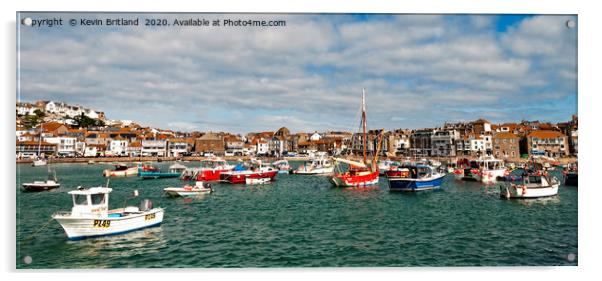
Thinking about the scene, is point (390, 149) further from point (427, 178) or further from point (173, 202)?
point (173, 202)

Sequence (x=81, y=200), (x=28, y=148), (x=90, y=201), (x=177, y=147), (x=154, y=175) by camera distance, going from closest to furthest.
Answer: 1. (x=90, y=201)
2. (x=81, y=200)
3. (x=28, y=148)
4. (x=154, y=175)
5. (x=177, y=147)

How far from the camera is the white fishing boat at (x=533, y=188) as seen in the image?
55.8ft

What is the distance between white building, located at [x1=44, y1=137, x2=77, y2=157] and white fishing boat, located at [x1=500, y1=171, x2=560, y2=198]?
2624cm

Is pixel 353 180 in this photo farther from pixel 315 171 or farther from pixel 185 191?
pixel 315 171

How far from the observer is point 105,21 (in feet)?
26.3

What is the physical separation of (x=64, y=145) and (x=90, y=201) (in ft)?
82.9

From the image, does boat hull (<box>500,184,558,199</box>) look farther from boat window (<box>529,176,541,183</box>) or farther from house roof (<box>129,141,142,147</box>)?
house roof (<box>129,141,142,147</box>)

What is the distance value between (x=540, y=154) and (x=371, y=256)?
28.3 metres

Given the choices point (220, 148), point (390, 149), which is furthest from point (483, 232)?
point (390, 149)

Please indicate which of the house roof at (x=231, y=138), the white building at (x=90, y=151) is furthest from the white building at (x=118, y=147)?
the house roof at (x=231, y=138)

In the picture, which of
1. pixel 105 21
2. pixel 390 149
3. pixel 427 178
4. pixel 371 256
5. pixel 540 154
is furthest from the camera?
pixel 390 149

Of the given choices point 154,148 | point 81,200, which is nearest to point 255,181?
point 81,200

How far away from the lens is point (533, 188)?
1712cm

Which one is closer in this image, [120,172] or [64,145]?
[64,145]
